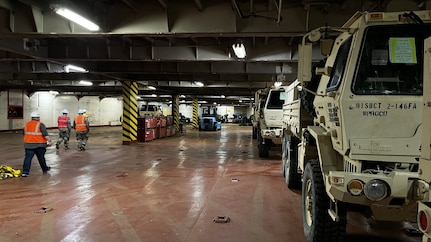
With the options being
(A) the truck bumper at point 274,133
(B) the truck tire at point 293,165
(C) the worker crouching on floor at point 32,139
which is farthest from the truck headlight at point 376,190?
(C) the worker crouching on floor at point 32,139

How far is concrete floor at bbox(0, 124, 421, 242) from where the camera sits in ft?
15.3

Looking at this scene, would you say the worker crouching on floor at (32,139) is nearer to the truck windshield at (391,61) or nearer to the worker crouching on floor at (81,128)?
the worker crouching on floor at (81,128)

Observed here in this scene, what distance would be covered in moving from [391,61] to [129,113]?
1609cm

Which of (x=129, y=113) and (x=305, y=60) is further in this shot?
(x=129, y=113)

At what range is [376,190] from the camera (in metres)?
2.86

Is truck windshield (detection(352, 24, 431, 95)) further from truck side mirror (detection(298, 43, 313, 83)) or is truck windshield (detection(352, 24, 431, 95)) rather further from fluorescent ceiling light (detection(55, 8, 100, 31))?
fluorescent ceiling light (detection(55, 8, 100, 31))

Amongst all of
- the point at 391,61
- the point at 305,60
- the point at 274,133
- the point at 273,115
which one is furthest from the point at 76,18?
the point at 273,115

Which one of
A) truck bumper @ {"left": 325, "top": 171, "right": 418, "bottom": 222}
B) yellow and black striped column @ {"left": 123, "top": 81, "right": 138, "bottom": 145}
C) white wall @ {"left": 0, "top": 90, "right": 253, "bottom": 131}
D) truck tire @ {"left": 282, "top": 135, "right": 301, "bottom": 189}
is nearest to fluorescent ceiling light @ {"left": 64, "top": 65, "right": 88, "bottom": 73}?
yellow and black striped column @ {"left": 123, "top": 81, "right": 138, "bottom": 145}

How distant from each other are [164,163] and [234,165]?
2349 millimetres

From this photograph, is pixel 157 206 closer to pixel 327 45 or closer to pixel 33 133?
pixel 327 45

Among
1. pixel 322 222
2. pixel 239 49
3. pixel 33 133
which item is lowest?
pixel 322 222

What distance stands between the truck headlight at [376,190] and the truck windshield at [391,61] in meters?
0.86

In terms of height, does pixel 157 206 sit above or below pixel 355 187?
below

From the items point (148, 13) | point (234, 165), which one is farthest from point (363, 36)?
point (234, 165)
